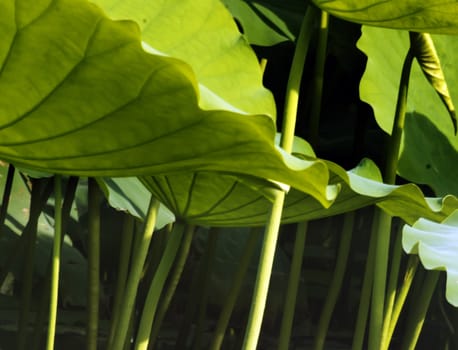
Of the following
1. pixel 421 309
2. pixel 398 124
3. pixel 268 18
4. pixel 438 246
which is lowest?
pixel 421 309

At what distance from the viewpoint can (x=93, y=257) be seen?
1.26 m

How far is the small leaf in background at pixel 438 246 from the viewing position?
0.76 metres

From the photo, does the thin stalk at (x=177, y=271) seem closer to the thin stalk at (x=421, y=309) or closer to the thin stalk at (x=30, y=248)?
the thin stalk at (x=30, y=248)

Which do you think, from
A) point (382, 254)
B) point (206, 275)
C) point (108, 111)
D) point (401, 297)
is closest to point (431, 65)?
point (382, 254)

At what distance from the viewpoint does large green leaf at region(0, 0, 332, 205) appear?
0.62m

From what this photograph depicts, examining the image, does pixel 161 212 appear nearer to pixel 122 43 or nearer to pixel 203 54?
pixel 203 54

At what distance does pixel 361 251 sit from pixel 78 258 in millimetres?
536

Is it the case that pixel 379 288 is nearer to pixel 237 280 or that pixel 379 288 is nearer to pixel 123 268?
pixel 237 280

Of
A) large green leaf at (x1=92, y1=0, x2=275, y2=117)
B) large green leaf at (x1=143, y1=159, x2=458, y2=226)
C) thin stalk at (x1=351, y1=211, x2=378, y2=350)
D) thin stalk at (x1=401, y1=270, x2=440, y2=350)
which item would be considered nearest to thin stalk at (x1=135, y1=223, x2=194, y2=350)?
large green leaf at (x1=143, y1=159, x2=458, y2=226)

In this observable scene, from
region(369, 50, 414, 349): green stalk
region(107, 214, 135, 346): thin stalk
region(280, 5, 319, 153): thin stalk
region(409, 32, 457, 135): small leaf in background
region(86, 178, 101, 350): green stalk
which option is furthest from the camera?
region(107, 214, 135, 346): thin stalk

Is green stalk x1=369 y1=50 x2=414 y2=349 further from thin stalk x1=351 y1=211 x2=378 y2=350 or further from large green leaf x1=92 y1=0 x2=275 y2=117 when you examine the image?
large green leaf x1=92 y1=0 x2=275 y2=117

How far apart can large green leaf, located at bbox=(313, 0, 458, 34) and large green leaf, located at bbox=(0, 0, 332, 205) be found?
21 cm

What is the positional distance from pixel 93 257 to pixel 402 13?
0.58m

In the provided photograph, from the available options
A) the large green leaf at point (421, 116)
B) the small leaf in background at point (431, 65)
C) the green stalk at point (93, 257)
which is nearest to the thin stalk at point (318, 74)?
the large green leaf at point (421, 116)
